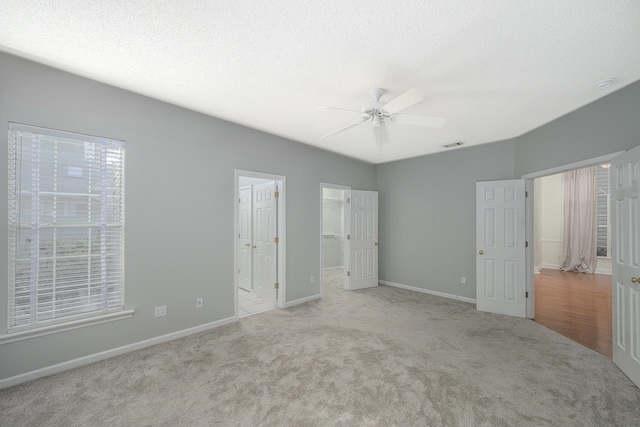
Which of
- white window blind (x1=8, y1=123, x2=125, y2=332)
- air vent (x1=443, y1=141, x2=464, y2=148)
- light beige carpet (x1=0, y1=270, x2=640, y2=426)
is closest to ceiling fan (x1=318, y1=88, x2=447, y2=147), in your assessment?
air vent (x1=443, y1=141, x2=464, y2=148)

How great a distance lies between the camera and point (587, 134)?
2936 millimetres

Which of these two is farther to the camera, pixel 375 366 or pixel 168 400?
pixel 375 366

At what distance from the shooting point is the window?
6.49m

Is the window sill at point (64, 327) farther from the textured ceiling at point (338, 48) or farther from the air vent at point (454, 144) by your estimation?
the air vent at point (454, 144)

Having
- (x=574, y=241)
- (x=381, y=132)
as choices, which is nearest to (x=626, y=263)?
(x=381, y=132)

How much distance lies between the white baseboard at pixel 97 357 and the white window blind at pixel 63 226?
40cm

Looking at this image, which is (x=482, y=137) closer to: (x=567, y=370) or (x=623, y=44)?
(x=623, y=44)

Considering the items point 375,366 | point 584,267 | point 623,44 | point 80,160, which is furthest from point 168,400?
point 584,267

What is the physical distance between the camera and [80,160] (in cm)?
257

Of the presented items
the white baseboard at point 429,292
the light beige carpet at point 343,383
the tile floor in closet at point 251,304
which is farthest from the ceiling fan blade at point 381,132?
the white baseboard at point 429,292

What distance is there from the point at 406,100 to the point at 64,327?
11.9 ft

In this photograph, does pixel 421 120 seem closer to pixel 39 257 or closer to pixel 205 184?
pixel 205 184

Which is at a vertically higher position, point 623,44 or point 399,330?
point 623,44

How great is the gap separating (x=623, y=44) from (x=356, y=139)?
111 inches
